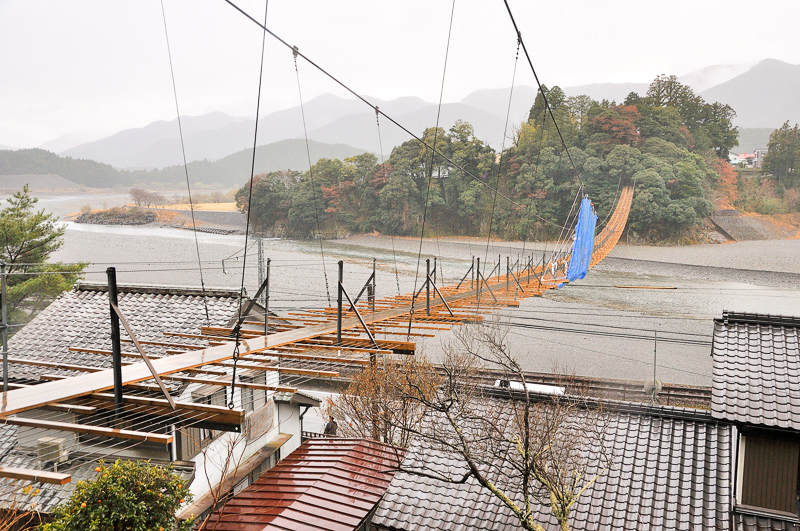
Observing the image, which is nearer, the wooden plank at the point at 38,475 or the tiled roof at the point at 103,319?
the wooden plank at the point at 38,475

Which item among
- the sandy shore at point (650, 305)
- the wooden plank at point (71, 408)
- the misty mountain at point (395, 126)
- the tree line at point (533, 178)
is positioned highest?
the misty mountain at point (395, 126)

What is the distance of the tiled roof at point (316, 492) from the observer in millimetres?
3727

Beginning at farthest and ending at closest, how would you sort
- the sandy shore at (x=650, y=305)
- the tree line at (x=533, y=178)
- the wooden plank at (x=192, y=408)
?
the tree line at (x=533, y=178) < the sandy shore at (x=650, y=305) < the wooden plank at (x=192, y=408)

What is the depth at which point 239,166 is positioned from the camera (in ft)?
57.8

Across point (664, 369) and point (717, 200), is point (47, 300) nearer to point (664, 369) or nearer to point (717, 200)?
point (664, 369)

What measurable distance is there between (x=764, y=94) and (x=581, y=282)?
11.1 metres

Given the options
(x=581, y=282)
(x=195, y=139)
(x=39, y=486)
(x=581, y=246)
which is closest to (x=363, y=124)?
(x=195, y=139)

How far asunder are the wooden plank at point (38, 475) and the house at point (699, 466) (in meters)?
2.10

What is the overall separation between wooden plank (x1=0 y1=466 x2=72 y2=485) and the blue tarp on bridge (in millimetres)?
7368

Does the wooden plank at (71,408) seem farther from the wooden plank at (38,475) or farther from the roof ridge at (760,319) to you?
the roof ridge at (760,319)

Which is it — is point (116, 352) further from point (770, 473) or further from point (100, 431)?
point (770, 473)

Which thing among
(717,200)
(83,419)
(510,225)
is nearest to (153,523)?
(83,419)

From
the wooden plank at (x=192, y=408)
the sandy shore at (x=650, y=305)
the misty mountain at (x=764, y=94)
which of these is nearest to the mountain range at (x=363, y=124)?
the misty mountain at (x=764, y=94)

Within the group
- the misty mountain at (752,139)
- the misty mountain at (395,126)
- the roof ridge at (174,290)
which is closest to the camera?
the roof ridge at (174,290)
